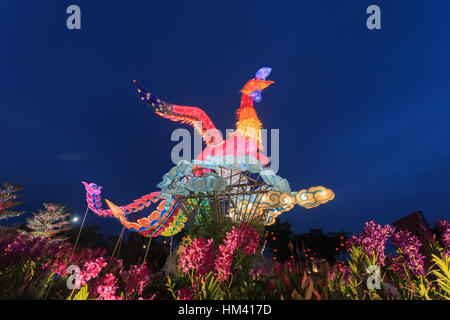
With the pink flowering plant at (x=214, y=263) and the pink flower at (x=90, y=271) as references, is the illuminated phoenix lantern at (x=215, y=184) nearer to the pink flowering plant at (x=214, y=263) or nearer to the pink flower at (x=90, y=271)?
the pink flowering plant at (x=214, y=263)

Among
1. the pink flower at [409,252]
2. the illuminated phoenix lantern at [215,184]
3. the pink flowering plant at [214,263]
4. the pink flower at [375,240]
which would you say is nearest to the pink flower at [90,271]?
the pink flowering plant at [214,263]

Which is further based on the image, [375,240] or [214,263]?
[375,240]

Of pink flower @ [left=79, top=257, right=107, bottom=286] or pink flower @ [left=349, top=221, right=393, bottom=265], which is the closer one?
pink flower @ [left=79, top=257, right=107, bottom=286]

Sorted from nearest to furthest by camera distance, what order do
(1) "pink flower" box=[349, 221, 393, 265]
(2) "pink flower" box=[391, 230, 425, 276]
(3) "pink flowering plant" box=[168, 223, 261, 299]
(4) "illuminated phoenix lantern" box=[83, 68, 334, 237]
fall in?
(3) "pink flowering plant" box=[168, 223, 261, 299]
(2) "pink flower" box=[391, 230, 425, 276]
(1) "pink flower" box=[349, 221, 393, 265]
(4) "illuminated phoenix lantern" box=[83, 68, 334, 237]

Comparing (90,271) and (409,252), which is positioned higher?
(409,252)

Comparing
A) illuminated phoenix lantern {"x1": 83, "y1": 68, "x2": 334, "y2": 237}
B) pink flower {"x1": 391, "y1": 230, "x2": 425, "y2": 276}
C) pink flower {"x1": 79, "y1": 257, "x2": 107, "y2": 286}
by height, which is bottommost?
pink flower {"x1": 79, "y1": 257, "x2": 107, "y2": 286}

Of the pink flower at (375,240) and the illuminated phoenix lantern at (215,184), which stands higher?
the illuminated phoenix lantern at (215,184)

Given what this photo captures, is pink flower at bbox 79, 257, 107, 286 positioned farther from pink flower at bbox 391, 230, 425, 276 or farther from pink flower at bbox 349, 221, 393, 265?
pink flower at bbox 391, 230, 425, 276

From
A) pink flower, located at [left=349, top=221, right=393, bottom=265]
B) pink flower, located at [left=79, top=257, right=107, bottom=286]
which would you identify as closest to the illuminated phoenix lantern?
pink flower, located at [left=349, top=221, right=393, bottom=265]

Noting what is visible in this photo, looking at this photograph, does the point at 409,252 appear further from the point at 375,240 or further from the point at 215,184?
the point at 215,184

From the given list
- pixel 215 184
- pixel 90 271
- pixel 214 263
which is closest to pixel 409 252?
pixel 214 263

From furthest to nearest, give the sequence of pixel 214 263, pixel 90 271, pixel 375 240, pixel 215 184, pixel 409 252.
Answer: pixel 215 184, pixel 375 240, pixel 409 252, pixel 214 263, pixel 90 271

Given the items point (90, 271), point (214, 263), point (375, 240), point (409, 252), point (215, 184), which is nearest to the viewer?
point (90, 271)

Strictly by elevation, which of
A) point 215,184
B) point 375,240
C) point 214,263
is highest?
point 215,184
